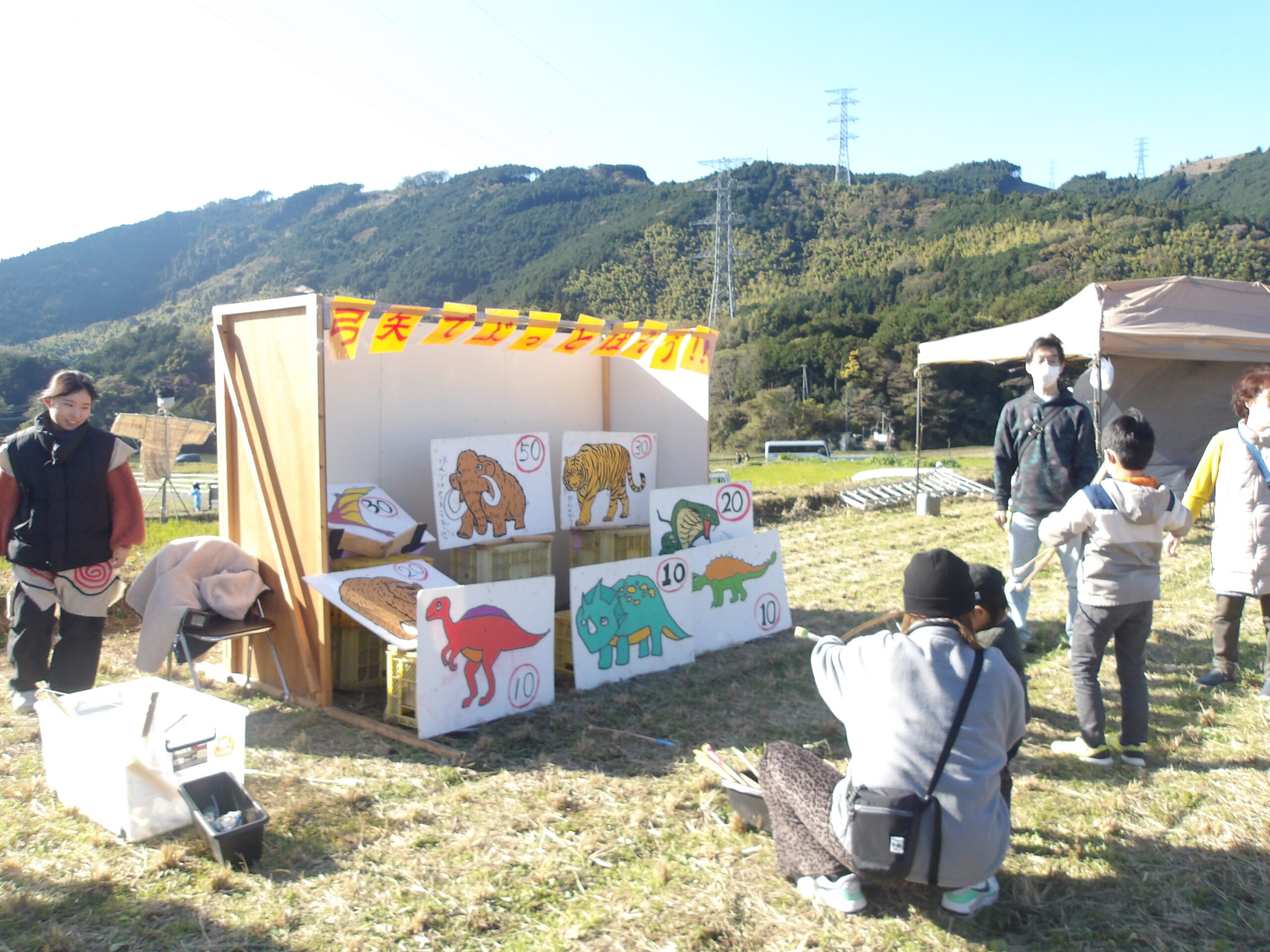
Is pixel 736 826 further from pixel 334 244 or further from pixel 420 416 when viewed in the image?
pixel 334 244

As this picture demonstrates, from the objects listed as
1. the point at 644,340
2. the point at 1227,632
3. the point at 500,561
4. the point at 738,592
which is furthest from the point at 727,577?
the point at 1227,632

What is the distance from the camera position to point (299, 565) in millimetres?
4699

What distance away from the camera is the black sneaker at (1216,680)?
4570mm

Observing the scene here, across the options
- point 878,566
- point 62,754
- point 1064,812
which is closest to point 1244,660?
point 1064,812

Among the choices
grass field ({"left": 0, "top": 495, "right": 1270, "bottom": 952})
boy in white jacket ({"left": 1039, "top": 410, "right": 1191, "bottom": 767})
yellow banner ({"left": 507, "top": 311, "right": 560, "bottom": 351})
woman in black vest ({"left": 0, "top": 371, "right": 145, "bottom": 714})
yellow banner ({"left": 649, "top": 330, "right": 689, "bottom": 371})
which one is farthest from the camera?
yellow banner ({"left": 649, "top": 330, "right": 689, "bottom": 371})

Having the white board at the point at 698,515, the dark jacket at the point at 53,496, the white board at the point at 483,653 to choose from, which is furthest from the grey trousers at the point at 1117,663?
the dark jacket at the point at 53,496

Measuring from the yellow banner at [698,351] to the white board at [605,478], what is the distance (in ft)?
2.21

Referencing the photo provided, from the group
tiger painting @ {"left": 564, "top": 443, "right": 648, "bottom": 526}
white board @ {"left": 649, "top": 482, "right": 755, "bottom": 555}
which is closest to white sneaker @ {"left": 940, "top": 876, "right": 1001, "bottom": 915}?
white board @ {"left": 649, "top": 482, "right": 755, "bottom": 555}

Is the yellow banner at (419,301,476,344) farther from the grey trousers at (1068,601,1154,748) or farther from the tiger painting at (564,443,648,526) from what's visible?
the grey trousers at (1068,601,1154,748)

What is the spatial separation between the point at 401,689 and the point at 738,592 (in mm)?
2529

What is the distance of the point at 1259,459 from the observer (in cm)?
422

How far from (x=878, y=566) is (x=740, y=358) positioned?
2037 inches

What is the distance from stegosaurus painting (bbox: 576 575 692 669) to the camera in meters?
5.05

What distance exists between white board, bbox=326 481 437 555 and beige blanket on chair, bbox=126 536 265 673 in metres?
0.57
